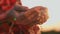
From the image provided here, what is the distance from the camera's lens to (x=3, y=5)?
729 mm

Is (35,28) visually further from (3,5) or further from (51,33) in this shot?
(51,33)

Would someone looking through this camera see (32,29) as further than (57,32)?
No

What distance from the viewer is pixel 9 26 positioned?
0.76 meters

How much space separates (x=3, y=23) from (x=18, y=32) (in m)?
0.06

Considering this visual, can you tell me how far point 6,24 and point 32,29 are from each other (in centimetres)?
9

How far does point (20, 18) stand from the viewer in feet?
2.33

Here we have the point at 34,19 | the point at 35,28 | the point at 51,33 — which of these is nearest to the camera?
the point at 34,19

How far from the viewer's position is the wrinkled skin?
700 millimetres

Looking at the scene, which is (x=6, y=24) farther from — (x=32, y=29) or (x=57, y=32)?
(x=57, y=32)

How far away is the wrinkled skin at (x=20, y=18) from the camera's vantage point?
0.70 m

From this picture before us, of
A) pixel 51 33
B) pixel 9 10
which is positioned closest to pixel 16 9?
pixel 9 10

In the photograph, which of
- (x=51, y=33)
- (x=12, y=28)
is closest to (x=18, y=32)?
(x=12, y=28)

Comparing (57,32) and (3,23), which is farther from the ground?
(3,23)

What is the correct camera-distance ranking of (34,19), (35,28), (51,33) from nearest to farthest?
(34,19) → (35,28) → (51,33)
